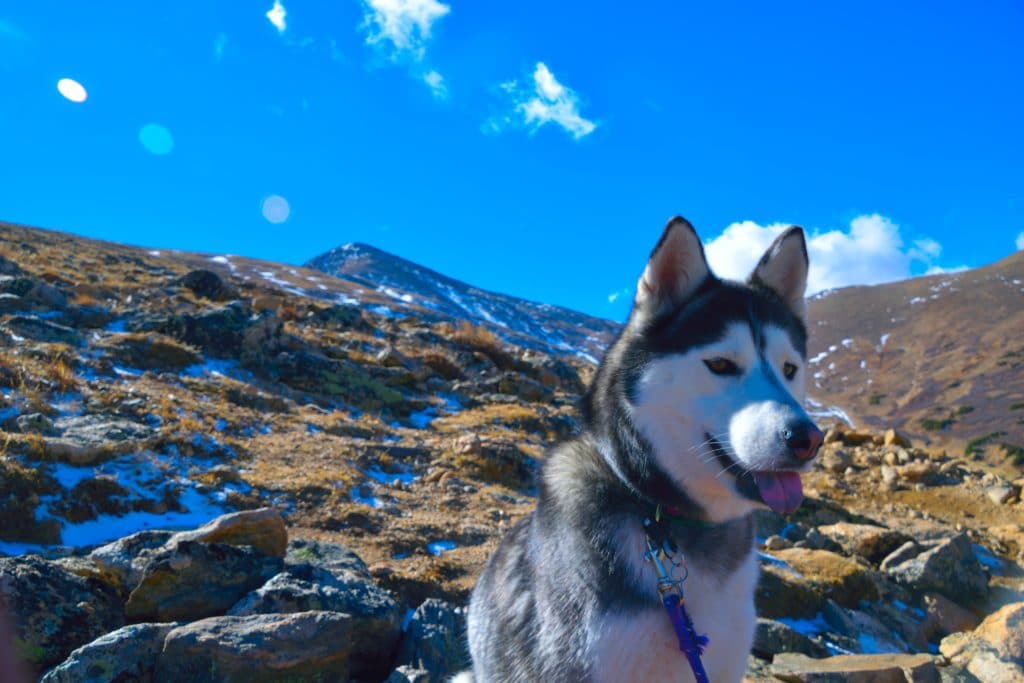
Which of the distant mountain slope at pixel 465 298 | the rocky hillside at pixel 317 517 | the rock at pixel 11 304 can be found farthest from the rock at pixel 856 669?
the distant mountain slope at pixel 465 298

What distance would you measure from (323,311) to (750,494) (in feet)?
69.6

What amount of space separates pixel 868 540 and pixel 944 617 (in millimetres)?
1395

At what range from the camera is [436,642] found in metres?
4.47

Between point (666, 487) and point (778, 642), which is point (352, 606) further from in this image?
point (778, 642)

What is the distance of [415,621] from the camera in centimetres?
469

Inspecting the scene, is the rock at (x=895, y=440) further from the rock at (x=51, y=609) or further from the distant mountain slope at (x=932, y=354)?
the distant mountain slope at (x=932, y=354)

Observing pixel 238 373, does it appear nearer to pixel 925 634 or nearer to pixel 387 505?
pixel 387 505

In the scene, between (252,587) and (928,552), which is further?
(928,552)

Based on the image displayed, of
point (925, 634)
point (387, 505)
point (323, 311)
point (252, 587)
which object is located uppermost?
point (323, 311)

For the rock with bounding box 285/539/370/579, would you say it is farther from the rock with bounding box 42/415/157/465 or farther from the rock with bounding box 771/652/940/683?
the rock with bounding box 771/652/940/683

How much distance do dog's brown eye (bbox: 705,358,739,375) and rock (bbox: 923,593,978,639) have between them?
24.0 ft

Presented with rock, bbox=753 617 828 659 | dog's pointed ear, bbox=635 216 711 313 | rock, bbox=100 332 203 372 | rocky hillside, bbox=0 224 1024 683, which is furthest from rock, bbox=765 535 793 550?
rock, bbox=100 332 203 372

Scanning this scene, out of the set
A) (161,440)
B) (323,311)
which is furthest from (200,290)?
(161,440)

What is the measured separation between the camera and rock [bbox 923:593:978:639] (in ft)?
25.5
